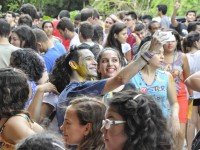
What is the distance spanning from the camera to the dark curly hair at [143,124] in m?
3.38

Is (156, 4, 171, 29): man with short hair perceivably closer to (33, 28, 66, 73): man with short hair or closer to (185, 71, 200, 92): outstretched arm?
(33, 28, 66, 73): man with short hair

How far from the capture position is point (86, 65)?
18.7 ft

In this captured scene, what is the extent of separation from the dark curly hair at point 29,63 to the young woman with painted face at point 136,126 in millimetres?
2515

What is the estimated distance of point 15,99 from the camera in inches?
173

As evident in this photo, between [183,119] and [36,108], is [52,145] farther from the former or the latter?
[183,119]

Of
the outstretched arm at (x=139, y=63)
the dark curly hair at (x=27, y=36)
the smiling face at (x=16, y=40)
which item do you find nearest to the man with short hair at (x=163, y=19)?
the smiling face at (x=16, y=40)

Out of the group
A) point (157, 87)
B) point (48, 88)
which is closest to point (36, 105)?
point (48, 88)

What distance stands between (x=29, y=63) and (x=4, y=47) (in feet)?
6.66

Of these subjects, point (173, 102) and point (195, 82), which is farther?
point (173, 102)

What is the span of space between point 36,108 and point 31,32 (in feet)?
8.24

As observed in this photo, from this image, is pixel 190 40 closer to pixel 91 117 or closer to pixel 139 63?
pixel 139 63

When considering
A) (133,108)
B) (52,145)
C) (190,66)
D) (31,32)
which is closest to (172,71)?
(190,66)

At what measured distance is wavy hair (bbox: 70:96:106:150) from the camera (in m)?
4.20

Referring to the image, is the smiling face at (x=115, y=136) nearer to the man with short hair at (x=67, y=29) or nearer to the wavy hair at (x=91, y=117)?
the wavy hair at (x=91, y=117)
